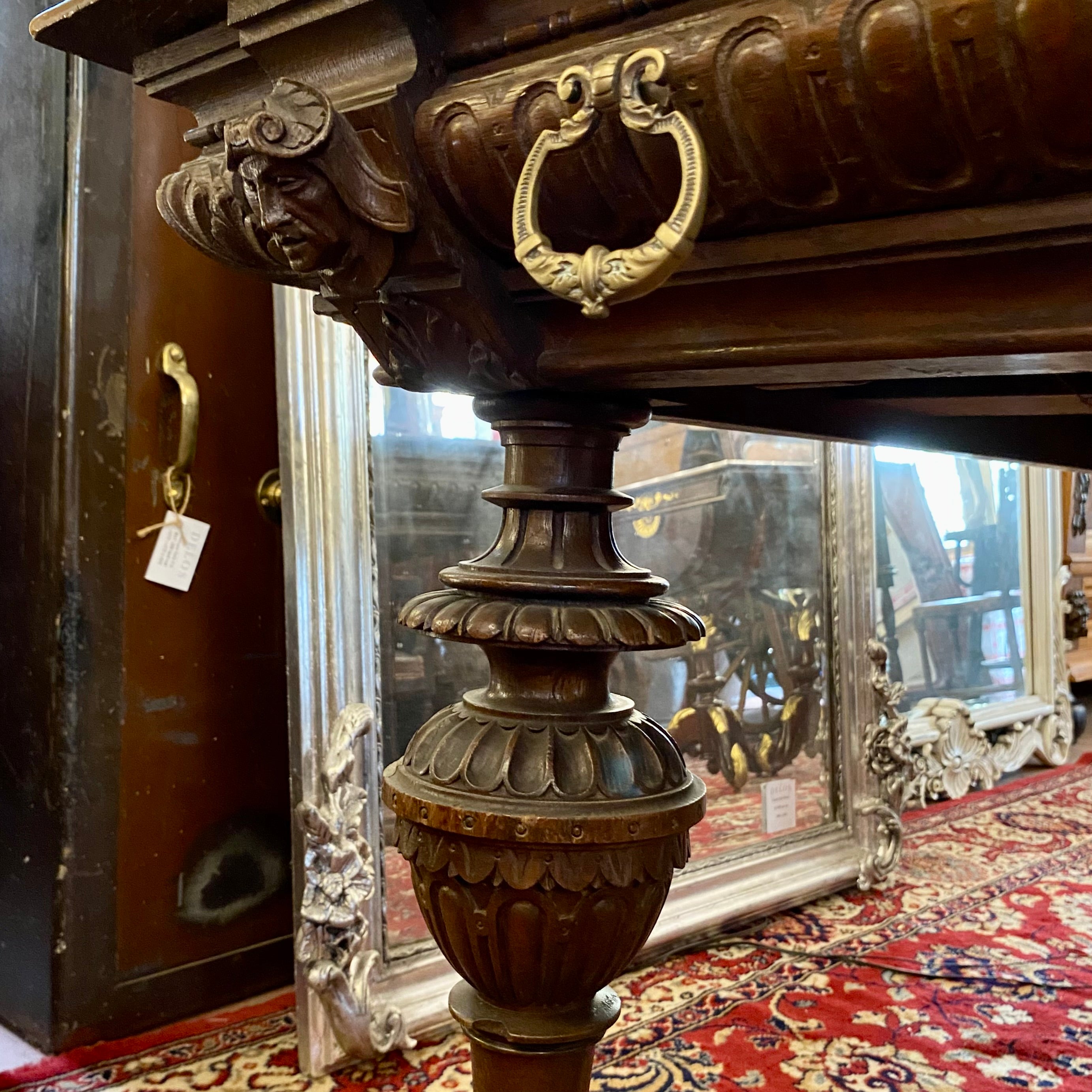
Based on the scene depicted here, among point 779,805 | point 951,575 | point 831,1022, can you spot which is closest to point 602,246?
point 831,1022

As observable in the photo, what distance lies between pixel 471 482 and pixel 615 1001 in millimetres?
908

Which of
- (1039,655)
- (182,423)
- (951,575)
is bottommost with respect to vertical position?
(1039,655)

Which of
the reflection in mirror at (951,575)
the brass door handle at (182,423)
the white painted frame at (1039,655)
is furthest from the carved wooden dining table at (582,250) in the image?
the white painted frame at (1039,655)

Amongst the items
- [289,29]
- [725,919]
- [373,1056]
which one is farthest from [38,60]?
[725,919]

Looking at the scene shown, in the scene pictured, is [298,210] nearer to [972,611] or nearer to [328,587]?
[328,587]

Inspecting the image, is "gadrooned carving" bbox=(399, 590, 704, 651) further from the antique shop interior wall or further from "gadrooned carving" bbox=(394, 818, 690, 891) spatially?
the antique shop interior wall

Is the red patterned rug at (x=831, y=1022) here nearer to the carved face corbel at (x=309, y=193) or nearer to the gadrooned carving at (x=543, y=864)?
the gadrooned carving at (x=543, y=864)

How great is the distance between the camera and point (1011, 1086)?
3.46ft

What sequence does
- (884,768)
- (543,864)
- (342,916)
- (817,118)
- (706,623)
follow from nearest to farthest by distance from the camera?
(817,118) < (543,864) < (342,916) < (706,623) < (884,768)

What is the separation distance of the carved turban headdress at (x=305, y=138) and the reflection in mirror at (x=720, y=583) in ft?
3.07

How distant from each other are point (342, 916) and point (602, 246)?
977 mm

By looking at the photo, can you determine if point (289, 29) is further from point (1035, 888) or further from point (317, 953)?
point (1035, 888)

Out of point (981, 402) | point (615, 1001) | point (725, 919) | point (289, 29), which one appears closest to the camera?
point (289, 29)

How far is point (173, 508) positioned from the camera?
1307mm
